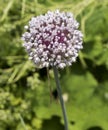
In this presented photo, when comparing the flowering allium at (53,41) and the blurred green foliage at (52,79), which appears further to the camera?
the blurred green foliage at (52,79)

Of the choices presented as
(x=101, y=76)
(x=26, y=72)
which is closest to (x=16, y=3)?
(x=26, y=72)

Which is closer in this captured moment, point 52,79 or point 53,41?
point 53,41

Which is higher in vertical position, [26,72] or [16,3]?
[16,3]

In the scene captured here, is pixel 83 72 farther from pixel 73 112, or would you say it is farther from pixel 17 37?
pixel 17 37
